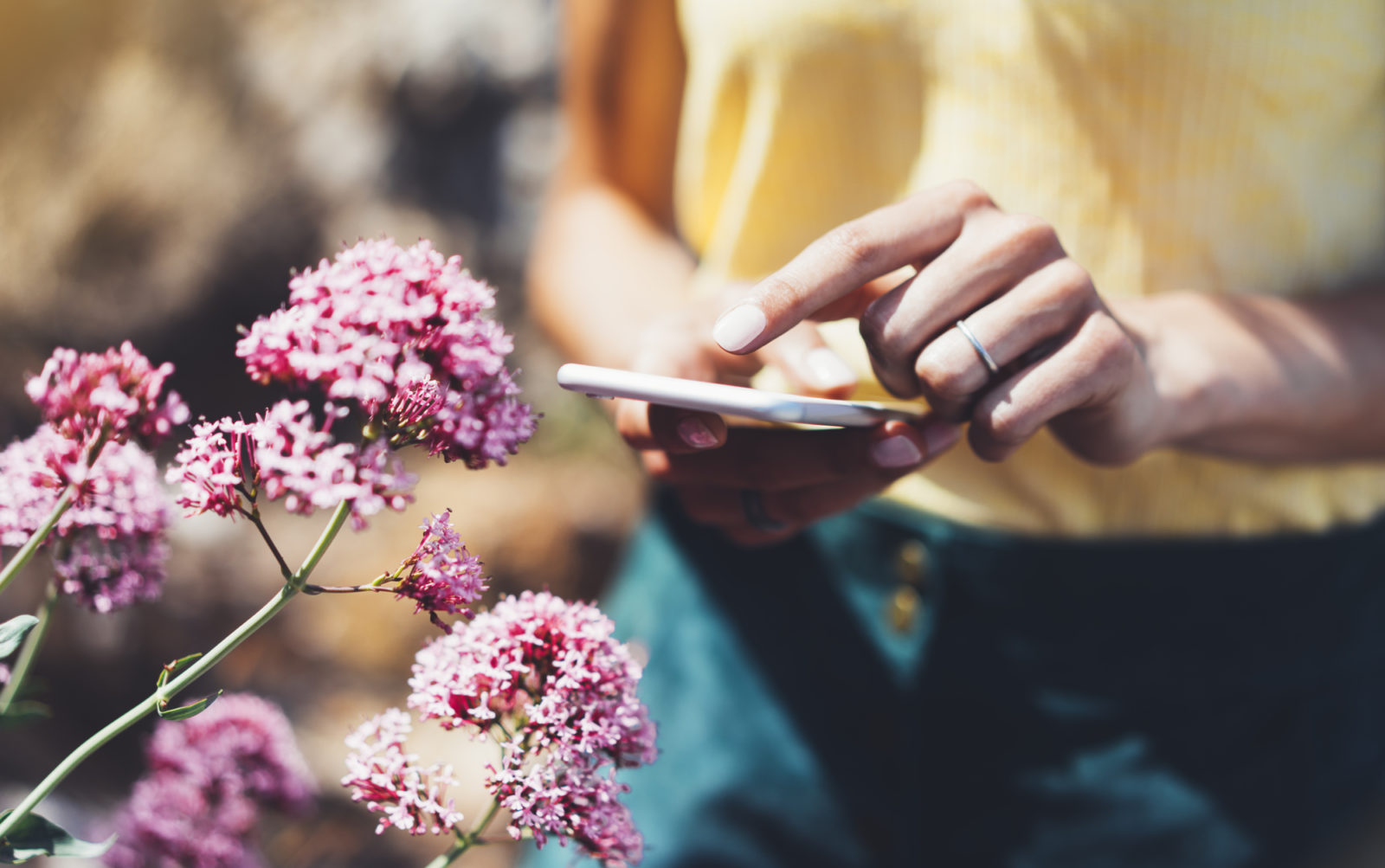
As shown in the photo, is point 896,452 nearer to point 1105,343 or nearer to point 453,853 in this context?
point 1105,343

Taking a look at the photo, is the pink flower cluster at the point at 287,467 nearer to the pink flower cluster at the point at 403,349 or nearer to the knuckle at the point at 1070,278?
the pink flower cluster at the point at 403,349

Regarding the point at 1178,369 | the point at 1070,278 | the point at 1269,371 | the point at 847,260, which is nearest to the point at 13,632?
the point at 847,260

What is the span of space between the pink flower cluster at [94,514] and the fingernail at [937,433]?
0.36m

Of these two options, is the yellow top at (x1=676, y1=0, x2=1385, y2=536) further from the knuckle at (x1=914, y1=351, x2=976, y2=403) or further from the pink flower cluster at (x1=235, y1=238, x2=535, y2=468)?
the pink flower cluster at (x1=235, y1=238, x2=535, y2=468)

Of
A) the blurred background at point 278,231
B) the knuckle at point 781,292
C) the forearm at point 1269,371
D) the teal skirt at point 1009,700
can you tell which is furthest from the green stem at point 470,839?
the blurred background at point 278,231

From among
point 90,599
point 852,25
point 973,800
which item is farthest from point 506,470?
point 90,599

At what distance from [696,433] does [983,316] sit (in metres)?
0.15

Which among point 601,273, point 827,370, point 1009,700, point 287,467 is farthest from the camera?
point 601,273

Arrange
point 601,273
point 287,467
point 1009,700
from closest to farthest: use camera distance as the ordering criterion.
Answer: point 287,467, point 1009,700, point 601,273

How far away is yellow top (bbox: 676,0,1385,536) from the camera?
24.8 inches

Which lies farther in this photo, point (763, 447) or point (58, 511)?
point (763, 447)

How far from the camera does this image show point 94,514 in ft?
1.10

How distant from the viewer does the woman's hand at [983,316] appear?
1.45 feet

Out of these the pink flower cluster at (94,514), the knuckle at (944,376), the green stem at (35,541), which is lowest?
the green stem at (35,541)
